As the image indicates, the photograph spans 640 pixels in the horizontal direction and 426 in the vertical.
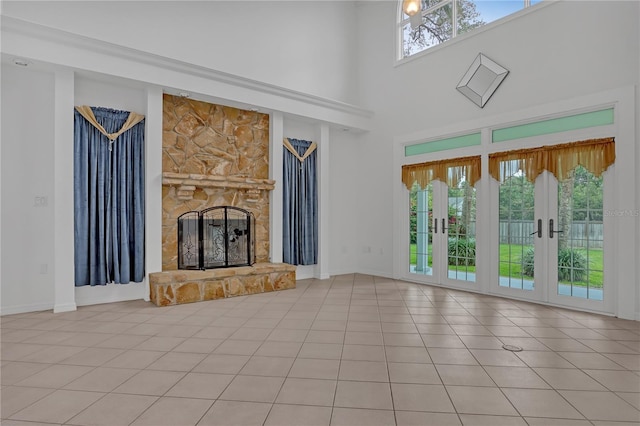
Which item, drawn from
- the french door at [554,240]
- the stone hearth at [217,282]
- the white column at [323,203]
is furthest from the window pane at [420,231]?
the stone hearth at [217,282]

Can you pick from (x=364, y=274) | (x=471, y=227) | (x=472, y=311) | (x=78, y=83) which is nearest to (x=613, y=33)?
(x=471, y=227)

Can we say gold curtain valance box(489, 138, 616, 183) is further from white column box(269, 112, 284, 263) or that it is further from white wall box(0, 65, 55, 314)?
white wall box(0, 65, 55, 314)

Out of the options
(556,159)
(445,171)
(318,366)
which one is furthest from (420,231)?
(318,366)

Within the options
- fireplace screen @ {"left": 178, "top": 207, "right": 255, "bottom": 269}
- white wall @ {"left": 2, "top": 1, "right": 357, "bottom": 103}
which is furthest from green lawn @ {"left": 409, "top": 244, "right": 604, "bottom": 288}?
white wall @ {"left": 2, "top": 1, "right": 357, "bottom": 103}

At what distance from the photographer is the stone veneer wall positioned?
5.34 metres

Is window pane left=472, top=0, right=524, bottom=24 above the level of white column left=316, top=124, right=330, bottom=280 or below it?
above

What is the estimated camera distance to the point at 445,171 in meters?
6.14

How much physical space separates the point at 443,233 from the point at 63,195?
5476mm

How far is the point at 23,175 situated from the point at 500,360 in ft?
17.7

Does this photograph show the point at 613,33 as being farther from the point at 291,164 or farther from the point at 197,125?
the point at 197,125

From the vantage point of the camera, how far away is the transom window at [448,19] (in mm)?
5543

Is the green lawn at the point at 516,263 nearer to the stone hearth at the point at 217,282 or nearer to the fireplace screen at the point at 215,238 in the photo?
the stone hearth at the point at 217,282

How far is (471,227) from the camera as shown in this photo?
5.83m

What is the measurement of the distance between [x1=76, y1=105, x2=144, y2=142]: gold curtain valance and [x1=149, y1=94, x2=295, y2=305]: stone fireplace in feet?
1.29
